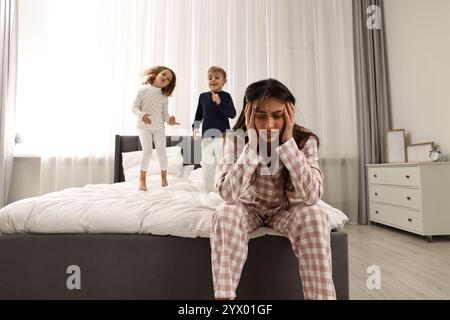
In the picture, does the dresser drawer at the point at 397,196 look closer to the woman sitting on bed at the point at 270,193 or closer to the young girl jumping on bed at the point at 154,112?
the woman sitting on bed at the point at 270,193

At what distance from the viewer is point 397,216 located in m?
2.97

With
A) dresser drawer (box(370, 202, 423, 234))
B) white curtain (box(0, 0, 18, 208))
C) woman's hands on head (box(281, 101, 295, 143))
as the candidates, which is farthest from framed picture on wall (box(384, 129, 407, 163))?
white curtain (box(0, 0, 18, 208))

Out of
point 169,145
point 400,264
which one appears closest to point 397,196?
point 400,264

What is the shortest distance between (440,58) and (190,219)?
2920 millimetres

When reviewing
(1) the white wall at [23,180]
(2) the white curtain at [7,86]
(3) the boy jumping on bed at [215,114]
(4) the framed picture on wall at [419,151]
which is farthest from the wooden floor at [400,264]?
(2) the white curtain at [7,86]

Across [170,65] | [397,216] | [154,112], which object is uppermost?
[170,65]

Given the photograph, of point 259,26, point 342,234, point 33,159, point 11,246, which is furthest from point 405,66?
point 33,159

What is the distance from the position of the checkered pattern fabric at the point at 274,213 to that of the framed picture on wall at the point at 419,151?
2.37m

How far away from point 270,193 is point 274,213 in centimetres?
8

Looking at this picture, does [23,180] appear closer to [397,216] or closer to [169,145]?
[169,145]

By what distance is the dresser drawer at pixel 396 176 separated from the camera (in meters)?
2.73

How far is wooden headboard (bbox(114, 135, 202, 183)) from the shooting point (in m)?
3.01

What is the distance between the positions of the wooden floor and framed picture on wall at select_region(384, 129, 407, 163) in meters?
0.81

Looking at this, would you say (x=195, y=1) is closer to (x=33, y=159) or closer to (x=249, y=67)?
(x=249, y=67)
